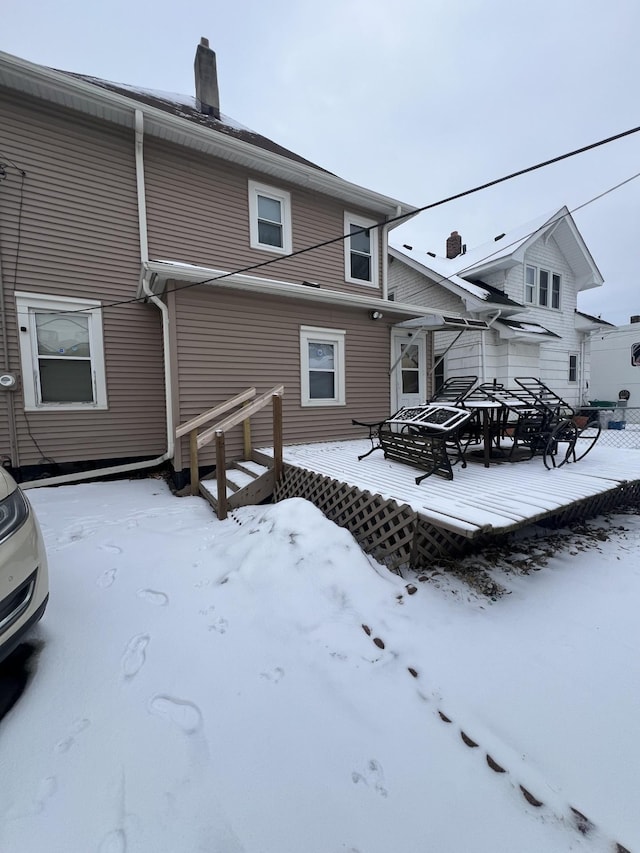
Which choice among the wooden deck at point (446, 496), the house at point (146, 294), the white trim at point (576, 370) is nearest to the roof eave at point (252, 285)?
the house at point (146, 294)

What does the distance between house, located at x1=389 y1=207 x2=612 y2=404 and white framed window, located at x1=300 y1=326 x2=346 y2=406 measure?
3.66 m

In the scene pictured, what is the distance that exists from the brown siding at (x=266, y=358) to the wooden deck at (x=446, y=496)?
1764 mm

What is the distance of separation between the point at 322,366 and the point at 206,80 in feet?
24.2

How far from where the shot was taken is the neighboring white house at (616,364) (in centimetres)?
1653

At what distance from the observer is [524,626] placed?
2.41 meters

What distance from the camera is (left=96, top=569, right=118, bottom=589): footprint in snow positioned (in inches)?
113

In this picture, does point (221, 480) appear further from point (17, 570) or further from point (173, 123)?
point (173, 123)

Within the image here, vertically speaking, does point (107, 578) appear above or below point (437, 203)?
below

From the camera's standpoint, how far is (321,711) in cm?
182

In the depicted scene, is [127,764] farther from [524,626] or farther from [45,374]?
[45,374]

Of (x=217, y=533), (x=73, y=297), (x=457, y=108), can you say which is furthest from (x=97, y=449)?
(x=457, y=108)

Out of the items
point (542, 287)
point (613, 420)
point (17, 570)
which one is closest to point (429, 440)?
point (17, 570)

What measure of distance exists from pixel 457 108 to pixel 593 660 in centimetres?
1310

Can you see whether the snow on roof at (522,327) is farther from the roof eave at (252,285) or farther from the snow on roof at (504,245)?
the roof eave at (252,285)
